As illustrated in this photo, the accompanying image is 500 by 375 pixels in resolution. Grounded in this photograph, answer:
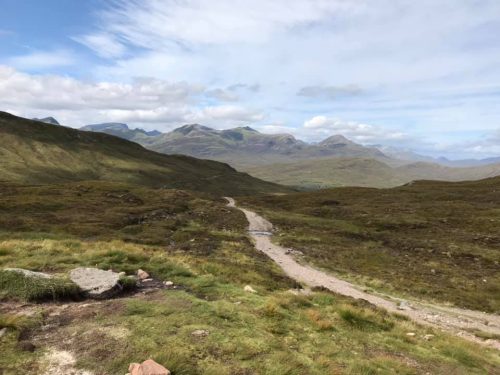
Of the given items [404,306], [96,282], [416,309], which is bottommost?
[416,309]

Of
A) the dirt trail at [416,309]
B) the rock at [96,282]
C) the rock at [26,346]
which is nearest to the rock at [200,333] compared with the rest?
the rock at [26,346]

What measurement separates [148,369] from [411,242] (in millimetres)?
56106

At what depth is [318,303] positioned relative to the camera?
20.0 meters

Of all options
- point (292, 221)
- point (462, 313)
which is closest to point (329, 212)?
point (292, 221)

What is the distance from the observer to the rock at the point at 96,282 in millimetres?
15695

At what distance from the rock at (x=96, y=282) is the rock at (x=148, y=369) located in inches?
262

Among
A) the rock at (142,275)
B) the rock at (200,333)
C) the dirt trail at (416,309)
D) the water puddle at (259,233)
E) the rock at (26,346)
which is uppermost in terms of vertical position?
the rock at (26,346)

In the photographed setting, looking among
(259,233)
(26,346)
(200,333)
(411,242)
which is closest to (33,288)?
(26,346)

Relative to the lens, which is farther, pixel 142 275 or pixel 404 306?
pixel 404 306

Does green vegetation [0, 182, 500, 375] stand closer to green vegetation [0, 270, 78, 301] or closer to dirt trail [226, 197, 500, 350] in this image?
green vegetation [0, 270, 78, 301]

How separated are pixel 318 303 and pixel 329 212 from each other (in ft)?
231

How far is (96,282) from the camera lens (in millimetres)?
16422

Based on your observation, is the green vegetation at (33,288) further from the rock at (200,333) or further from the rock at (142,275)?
the rock at (200,333)

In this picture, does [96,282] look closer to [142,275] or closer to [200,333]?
[142,275]
